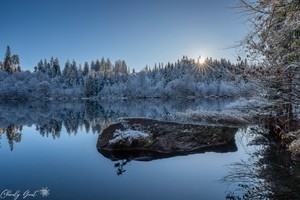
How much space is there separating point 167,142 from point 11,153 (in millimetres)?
6753

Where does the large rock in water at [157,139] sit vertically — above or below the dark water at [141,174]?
above

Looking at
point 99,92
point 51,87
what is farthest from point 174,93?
point 51,87

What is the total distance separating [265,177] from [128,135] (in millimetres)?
5679

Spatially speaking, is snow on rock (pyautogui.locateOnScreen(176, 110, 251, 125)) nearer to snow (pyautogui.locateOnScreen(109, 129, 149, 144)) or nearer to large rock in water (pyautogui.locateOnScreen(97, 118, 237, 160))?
large rock in water (pyautogui.locateOnScreen(97, 118, 237, 160))

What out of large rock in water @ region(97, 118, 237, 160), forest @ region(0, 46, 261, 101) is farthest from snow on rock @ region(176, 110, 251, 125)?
forest @ region(0, 46, 261, 101)

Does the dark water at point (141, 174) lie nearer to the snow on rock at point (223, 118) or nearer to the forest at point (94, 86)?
the snow on rock at point (223, 118)

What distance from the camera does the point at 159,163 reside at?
967 cm

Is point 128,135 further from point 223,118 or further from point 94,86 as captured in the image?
point 94,86

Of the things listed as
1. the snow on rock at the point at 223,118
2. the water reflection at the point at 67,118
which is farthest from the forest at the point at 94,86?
the snow on rock at the point at 223,118

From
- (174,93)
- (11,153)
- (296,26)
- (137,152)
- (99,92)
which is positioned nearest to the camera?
(296,26)

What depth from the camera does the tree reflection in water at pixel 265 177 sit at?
243 inches

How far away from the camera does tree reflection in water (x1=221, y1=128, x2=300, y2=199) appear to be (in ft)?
20.2

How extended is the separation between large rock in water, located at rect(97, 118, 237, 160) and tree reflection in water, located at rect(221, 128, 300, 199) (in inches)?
77.7

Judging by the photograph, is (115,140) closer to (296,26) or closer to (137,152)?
(137,152)
